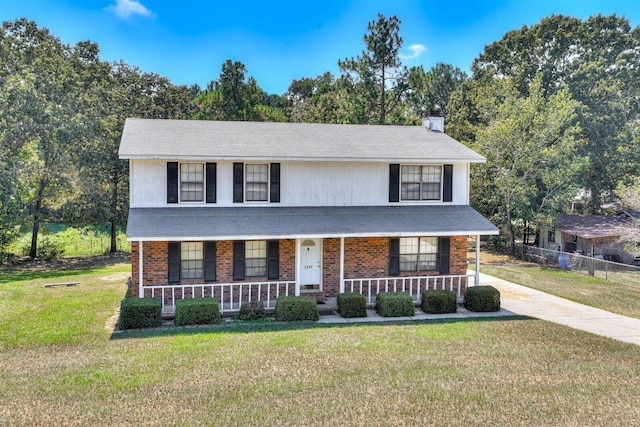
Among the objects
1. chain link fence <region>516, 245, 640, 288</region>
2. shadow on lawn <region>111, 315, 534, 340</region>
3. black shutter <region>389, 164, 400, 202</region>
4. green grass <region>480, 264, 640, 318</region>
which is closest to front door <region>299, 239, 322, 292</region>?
shadow on lawn <region>111, 315, 534, 340</region>

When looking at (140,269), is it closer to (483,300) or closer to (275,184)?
(275,184)

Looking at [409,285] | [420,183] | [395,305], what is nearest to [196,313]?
[395,305]

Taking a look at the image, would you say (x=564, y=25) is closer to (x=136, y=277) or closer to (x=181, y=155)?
(x=181, y=155)

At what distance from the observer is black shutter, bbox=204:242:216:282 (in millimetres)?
14352

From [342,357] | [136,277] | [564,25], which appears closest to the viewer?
[342,357]

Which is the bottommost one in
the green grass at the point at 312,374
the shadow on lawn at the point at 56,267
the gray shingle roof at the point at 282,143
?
the shadow on lawn at the point at 56,267

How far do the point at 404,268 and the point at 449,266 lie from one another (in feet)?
5.18

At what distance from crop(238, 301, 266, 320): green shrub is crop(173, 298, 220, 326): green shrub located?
754 mm

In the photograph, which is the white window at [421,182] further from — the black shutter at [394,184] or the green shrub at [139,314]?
the green shrub at [139,314]

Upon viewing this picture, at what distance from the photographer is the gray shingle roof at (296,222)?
1347 cm

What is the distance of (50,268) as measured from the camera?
79.7 ft

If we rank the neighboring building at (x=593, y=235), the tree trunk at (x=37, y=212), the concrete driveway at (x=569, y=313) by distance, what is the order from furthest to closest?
the neighboring building at (x=593, y=235), the tree trunk at (x=37, y=212), the concrete driveway at (x=569, y=313)

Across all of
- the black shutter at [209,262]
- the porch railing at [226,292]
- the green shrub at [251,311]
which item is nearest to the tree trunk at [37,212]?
the porch railing at [226,292]

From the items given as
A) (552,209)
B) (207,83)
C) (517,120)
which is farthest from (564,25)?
(207,83)
